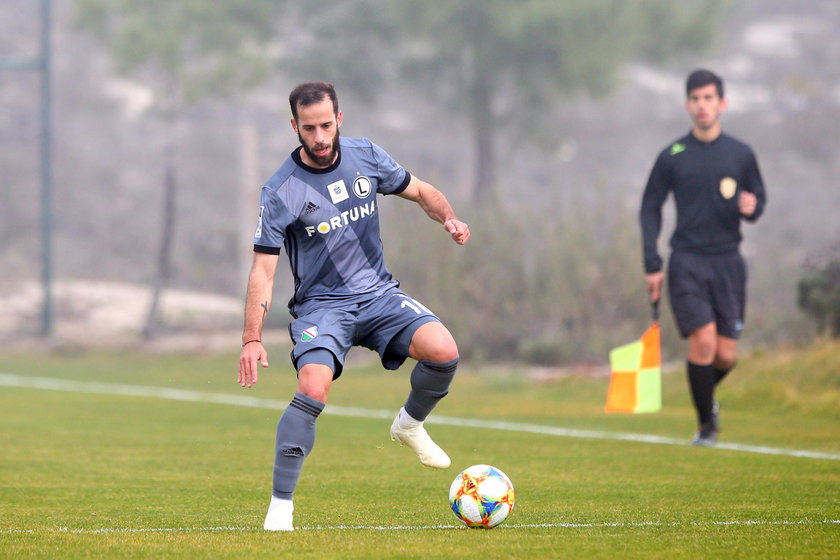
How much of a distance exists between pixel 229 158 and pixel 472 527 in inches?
1779

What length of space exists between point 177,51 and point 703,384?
23459mm

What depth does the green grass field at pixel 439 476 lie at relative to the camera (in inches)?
249

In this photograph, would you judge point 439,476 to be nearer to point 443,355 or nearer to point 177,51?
point 443,355

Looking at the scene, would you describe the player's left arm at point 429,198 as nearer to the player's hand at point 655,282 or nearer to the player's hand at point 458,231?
the player's hand at point 458,231

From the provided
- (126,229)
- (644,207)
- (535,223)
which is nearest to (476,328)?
(535,223)

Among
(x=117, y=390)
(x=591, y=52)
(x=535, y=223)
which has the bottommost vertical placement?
(x=117, y=390)

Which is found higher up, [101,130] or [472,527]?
[101,130]

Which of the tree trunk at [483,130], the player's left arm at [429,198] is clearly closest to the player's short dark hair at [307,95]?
the player's left arm at [429,198]

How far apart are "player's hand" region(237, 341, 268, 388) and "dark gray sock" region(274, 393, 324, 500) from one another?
0.81 ft

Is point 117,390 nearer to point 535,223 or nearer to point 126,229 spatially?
point 535,223

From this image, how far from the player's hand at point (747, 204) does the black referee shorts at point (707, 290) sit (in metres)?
0.45

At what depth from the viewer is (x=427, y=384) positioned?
24.7 ft

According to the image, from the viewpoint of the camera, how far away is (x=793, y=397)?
1502 cm

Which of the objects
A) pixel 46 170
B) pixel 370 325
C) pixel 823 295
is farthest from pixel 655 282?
pixel 46 170
